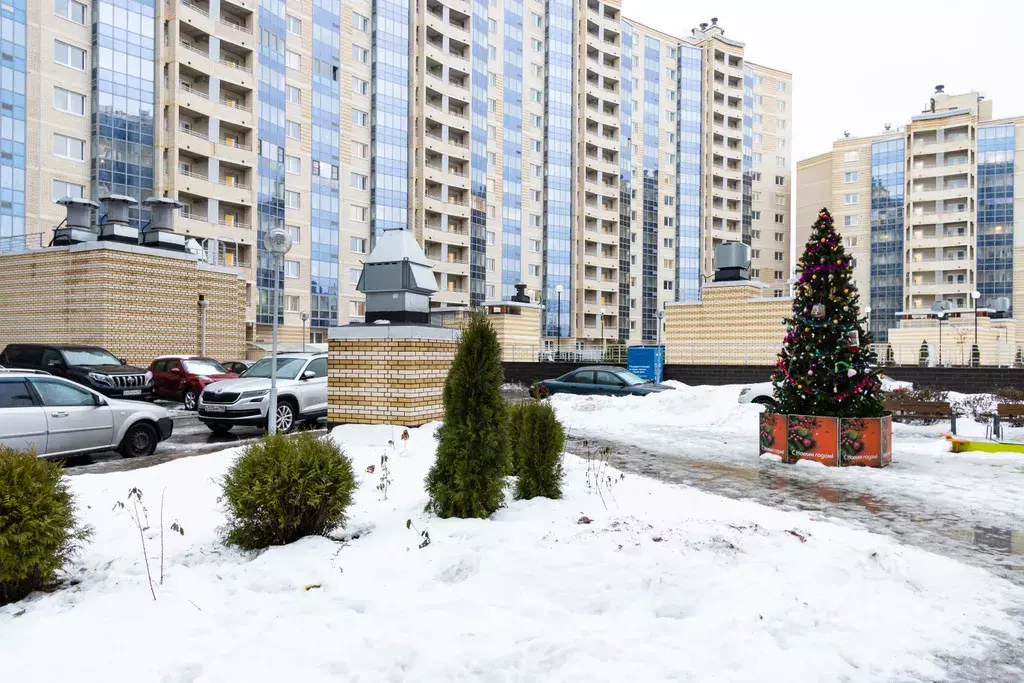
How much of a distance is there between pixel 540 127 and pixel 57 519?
6877cm

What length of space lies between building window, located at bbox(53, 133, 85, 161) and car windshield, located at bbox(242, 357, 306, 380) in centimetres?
3274

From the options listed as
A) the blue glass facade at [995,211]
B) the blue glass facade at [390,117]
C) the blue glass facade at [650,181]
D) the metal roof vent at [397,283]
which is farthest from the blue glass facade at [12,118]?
the blue glass facade at [995,211]

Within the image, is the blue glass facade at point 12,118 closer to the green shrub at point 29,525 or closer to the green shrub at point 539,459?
the green shrub at point 29,525

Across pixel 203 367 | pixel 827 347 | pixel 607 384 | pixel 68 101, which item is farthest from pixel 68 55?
pixel 827 347

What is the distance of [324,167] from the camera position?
51.6 m

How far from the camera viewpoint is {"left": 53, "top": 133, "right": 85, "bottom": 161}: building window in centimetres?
3769

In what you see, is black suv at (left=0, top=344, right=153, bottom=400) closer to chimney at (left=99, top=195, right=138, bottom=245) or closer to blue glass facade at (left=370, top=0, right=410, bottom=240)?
chimney at (left=99, top=195, right=138, bottom=245)

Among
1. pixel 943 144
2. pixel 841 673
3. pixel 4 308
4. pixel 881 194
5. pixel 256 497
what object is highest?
pixel 943 144

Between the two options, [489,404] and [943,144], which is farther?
[943,144]

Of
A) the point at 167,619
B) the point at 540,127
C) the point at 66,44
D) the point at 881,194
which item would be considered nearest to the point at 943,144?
the point at 881,194

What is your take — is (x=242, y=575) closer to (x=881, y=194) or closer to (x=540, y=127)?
(x=540, y=127)

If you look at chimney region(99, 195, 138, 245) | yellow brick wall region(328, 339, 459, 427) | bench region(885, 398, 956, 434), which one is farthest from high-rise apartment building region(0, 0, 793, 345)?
bench region(885, 398, 956, 434)

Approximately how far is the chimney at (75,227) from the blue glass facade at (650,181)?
5842 cm

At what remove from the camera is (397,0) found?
2192 inches
